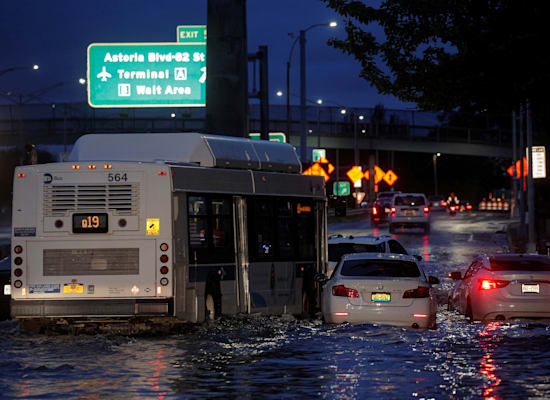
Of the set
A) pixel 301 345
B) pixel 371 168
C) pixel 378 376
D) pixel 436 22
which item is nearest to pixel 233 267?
pixel 301 345

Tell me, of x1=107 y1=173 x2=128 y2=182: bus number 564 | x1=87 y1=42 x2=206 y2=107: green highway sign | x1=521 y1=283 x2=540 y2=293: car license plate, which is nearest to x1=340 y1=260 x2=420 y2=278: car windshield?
x1=521 y1=283 x2=540 y2=293: car license plate

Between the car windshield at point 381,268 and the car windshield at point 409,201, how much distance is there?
43.2m

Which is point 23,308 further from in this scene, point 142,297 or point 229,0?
point 229,0

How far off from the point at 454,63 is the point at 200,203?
26.0 feet

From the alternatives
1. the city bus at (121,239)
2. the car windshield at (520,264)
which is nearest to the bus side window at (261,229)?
the city bus at (121,239)

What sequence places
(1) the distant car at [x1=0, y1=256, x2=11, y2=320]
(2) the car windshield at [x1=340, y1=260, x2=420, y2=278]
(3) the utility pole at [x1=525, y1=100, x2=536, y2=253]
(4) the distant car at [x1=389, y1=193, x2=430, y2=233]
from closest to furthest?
(2) the car windshield at [x1=340, y1=260, x2=420, y2=278] < (1) the distant car at [x1=0, y1=256, x2=11, y2=320] < (3) the utility pole at [x1=525, y1=100, x2=536, y2=253] < (4) the distant car at [x1=389, y1=193, x2=430, y2=233]

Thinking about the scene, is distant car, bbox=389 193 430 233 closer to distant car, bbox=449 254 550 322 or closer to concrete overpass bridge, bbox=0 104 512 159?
concrete overpass bridge, bbox=0 104 512 159

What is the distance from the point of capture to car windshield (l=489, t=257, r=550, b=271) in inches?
803

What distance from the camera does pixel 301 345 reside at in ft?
54.0

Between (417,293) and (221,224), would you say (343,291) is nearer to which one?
(417,293)

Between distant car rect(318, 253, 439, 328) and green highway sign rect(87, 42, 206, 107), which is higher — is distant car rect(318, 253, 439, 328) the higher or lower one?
the lower one

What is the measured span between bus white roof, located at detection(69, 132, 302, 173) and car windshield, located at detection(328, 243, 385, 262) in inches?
157

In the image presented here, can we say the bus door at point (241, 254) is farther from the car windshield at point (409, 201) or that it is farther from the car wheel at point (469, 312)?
the car windshield at point (409, 201)

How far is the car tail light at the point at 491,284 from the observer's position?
1998 centimetres
